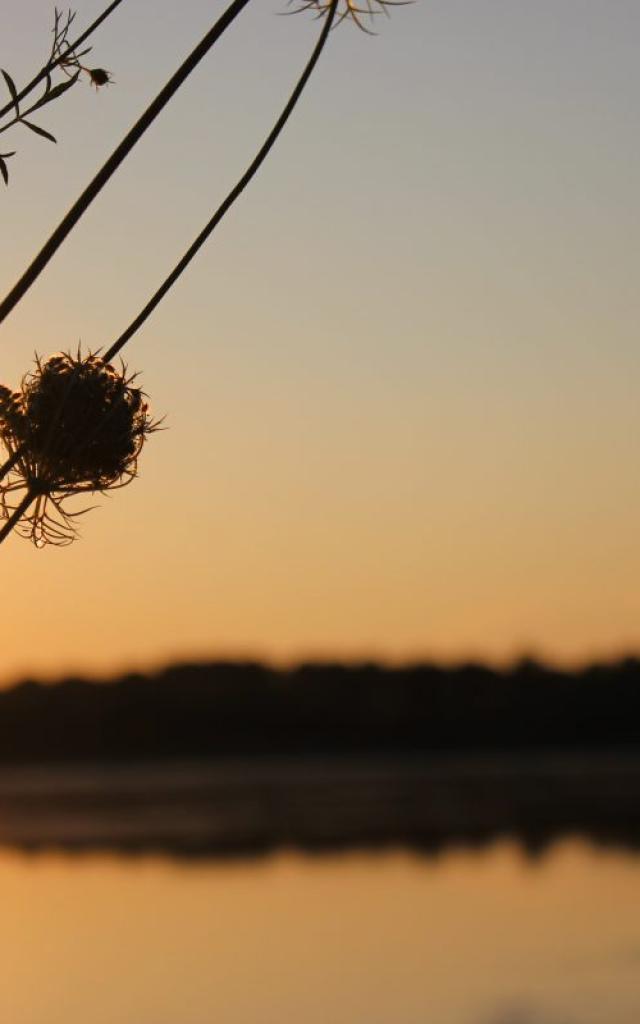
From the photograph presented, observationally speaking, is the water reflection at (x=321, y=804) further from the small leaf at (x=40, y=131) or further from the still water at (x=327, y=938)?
the small leaf at (x=40, y=131)

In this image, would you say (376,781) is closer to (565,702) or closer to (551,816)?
(565,702)

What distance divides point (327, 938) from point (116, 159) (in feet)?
177

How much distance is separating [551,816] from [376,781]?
3977cm

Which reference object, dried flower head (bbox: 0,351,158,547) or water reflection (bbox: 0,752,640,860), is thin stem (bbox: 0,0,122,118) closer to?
dried flower head (bbox: 0,351,158,547)

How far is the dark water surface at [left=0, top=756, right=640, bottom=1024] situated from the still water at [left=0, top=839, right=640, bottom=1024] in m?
0.10

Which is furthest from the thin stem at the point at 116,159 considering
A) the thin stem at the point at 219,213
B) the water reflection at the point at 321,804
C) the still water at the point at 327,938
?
the water reflection at the point at 321,804

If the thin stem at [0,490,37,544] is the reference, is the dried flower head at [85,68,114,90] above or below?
above

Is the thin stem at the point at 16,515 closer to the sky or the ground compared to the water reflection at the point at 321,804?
closer to the ground

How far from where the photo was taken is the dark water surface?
4478 centimetres

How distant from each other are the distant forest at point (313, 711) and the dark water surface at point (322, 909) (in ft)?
43.0

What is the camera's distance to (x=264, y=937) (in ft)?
180

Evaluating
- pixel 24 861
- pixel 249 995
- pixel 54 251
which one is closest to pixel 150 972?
pixel 249 995

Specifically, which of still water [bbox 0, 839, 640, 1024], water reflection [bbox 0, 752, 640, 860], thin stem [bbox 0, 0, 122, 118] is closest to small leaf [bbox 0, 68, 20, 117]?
thin stem [bbox 0, 0, 122, 118]

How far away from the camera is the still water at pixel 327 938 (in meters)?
44.1
